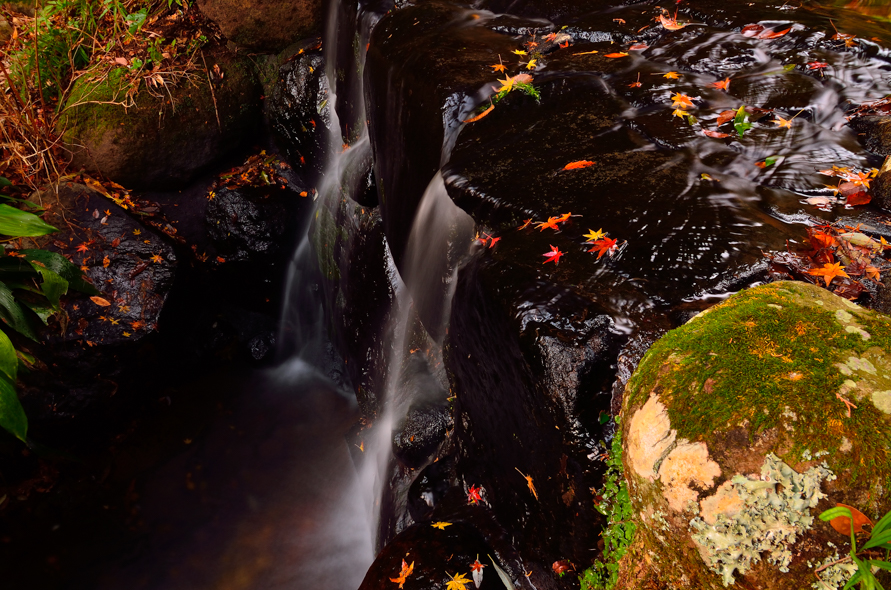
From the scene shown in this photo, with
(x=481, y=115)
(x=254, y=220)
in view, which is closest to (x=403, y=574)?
(x=481, y=115)

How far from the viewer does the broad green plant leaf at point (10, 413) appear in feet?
11.7

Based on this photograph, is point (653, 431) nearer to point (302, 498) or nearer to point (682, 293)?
point (682, 293)

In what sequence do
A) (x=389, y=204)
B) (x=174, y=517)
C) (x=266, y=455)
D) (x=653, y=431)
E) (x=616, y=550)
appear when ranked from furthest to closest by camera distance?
(x=266, y=455)
(x=174, y=517)
(x=389, y=204)
(x=616, y=550)
(x=653, y=431)

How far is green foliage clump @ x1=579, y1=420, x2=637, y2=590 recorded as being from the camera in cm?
204

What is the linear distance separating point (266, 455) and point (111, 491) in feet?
5.23

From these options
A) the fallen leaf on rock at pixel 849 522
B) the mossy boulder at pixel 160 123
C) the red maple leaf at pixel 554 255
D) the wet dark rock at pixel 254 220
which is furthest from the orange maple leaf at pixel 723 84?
the mossy boulder at pixel 160 123

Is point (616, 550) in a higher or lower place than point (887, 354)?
lower

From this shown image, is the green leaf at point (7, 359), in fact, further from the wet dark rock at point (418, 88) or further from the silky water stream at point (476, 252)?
the wet dark rock at point (418, 88)

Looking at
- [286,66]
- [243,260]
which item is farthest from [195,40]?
[243,260]

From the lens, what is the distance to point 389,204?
15.3 feet

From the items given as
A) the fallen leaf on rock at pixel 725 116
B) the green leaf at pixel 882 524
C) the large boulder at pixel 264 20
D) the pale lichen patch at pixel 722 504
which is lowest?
the pale lichen patch at pixel 722 504

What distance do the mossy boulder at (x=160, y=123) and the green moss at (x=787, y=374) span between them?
6.58 meters

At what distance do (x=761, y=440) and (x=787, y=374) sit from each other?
232 millimetres

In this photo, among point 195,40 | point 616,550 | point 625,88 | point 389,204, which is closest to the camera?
point 616,550
